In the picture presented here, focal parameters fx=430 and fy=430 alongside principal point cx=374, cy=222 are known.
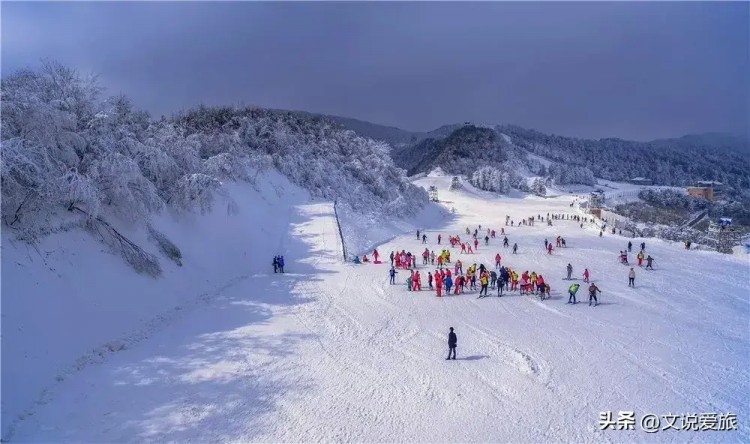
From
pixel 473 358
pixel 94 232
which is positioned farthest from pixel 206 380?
pixel 94 232

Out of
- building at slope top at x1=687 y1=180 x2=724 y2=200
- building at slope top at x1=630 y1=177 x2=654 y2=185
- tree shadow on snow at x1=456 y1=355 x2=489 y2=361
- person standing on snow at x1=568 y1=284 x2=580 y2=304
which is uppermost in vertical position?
building at slope top at x1=630 y1=177 x2=654 y2=185

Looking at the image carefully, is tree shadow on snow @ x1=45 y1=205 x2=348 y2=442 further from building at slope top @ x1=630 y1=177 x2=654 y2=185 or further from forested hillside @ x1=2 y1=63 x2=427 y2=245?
building at slope top @ x1=630 y1=177 x2=654 y2=185

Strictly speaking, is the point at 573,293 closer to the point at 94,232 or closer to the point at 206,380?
A: the point at 206,380

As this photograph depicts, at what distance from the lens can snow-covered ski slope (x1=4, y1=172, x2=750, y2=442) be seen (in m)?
9.67

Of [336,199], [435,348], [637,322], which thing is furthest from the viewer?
[336,199]

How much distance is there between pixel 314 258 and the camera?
2652cm

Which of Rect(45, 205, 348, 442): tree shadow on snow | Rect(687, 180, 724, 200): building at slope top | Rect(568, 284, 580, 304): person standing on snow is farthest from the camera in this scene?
Rect(687, 180, 724, 200): building at slope top

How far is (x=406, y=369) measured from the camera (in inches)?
491

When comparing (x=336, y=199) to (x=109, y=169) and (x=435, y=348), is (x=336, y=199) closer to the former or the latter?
(x=109, y=169)

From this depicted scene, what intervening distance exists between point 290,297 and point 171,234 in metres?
8.01

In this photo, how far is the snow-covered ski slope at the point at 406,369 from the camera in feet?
31.7

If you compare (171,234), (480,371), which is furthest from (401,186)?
(480,371)

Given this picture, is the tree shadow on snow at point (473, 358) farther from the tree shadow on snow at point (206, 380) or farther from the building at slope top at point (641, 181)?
the building at slope top at point (641, 181)

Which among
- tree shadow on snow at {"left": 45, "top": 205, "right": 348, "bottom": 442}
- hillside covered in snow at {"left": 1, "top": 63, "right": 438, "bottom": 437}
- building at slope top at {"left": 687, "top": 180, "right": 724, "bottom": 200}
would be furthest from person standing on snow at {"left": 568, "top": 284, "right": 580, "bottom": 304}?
building at slope top at {"left": 687, "top": 180, "right": 724, "bottom": 200}
